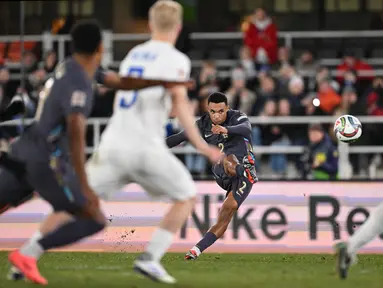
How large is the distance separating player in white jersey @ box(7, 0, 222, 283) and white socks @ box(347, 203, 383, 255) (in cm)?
168

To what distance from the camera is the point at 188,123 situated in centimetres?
916

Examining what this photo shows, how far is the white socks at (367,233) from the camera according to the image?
1028 cm

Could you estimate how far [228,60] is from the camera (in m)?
22.1

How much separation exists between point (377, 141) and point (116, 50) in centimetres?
675

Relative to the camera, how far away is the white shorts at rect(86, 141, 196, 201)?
9172 millimetres

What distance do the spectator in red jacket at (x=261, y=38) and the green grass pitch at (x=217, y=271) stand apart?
708 centimetres

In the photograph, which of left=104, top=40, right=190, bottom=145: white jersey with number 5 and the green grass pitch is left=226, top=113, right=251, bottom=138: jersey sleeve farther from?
left=104, top=40, right=190, bottom=145: white jersey with number 5

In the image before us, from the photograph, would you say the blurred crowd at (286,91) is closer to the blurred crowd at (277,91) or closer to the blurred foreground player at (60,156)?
the blurred crowd at (277,91)

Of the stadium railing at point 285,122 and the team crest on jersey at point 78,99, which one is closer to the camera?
the team crest on jersey at point 78,99

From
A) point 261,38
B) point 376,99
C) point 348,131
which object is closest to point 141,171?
point 348,131

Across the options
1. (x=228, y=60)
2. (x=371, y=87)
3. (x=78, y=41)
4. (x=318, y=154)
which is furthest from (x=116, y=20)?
(x=78, y=41)

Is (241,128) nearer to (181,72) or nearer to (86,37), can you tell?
(181,72)

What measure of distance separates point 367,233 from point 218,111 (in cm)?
347

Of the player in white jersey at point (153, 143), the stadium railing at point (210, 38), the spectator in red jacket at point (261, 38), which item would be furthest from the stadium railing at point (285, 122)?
the player in white jersey at point (153, 143)
